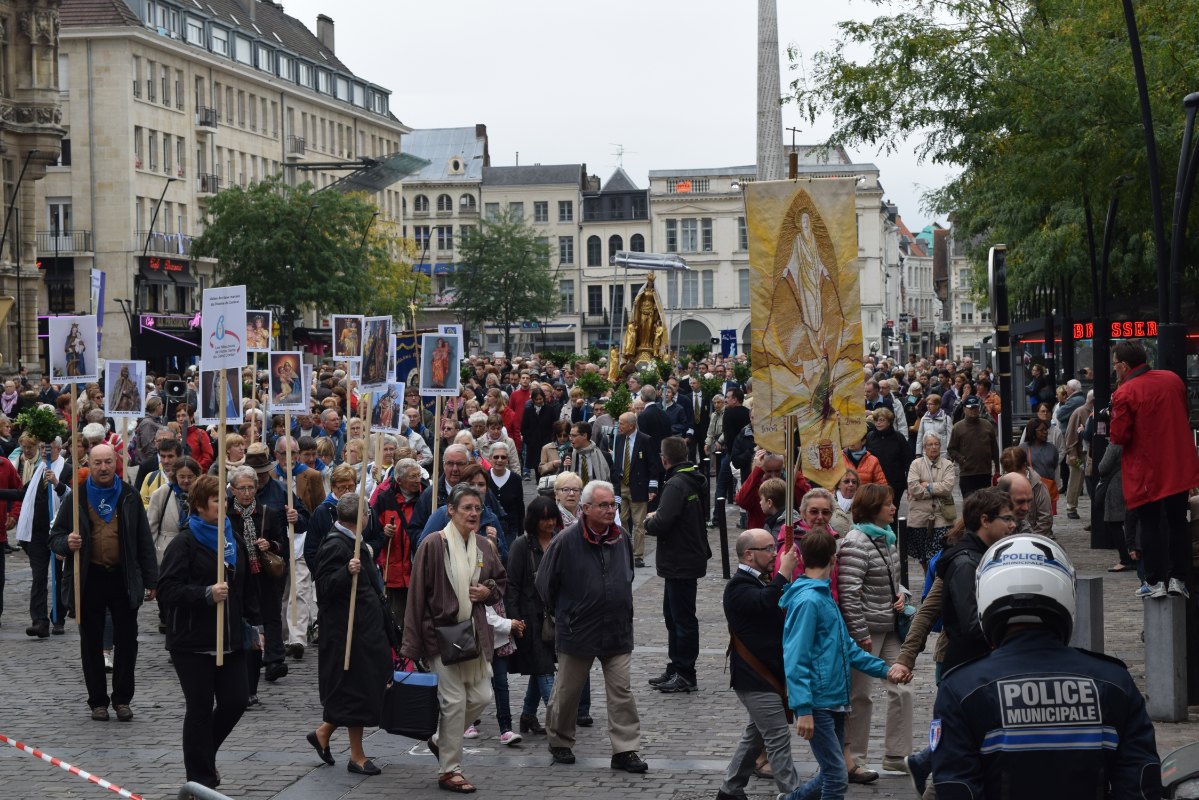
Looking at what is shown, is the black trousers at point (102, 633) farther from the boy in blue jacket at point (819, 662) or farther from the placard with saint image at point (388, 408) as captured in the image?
the boy in blue jacket at point (819, 662)

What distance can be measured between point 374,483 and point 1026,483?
650 cm

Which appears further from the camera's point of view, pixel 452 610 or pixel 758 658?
pixel 452 610

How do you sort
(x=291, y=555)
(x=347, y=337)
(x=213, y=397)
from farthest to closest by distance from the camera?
(x=347, y=337), (x=213, y=397), (x=291, y=555)

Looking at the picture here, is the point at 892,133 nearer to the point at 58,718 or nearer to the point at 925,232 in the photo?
the point at 58,718

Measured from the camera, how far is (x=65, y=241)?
71188 millimetres

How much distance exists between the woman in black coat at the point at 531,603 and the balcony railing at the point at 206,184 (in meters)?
69.9

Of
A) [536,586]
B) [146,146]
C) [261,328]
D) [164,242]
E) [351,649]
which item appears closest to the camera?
[351,649]

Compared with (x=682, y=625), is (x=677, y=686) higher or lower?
lower

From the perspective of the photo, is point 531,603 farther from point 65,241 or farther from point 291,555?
point 65,241

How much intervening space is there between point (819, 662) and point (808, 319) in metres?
3.58

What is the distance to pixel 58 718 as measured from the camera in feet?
38.1

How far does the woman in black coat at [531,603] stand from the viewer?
35.2 ft

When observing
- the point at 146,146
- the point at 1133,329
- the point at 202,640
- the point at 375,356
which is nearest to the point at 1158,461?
the point at 375,356

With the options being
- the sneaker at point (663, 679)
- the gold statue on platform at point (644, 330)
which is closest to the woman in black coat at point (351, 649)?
the sneaker at point (663, 679)
